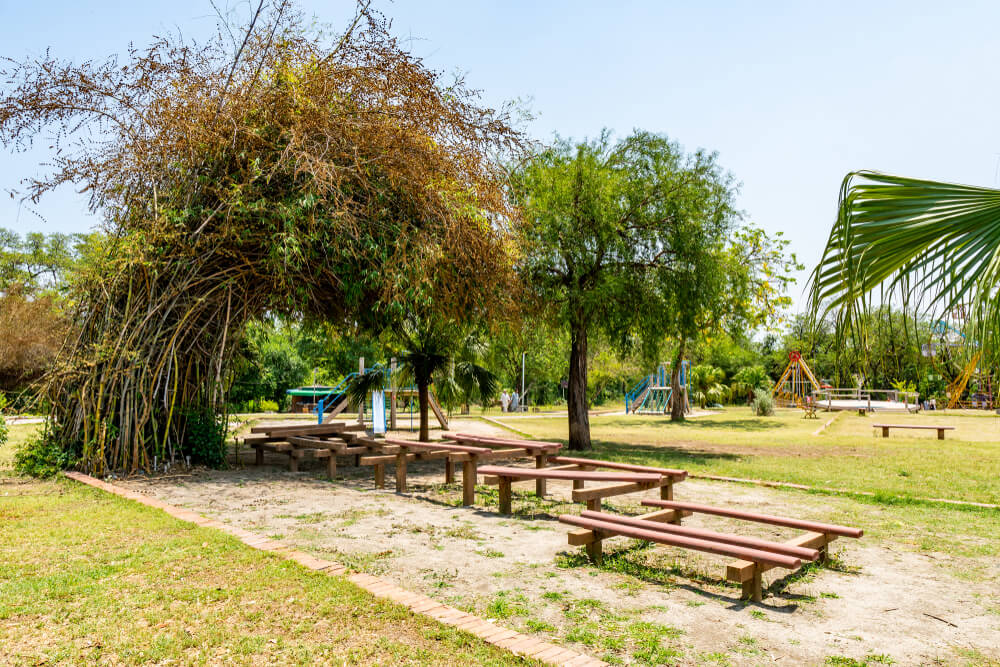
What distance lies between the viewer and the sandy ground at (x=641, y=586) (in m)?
3.92

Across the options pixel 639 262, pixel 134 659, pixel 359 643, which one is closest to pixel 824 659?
pixel 359 643

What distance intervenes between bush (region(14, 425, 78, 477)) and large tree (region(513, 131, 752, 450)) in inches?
332

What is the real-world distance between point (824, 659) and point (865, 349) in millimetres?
1625

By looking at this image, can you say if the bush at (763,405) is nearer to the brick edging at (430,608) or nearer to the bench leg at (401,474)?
the bench leg at (401,474)

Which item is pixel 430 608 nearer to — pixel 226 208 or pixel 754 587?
pixel 754 587

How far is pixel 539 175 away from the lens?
48.1ft

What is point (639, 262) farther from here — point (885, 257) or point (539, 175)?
point (885, 257)

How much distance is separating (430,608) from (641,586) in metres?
1.58

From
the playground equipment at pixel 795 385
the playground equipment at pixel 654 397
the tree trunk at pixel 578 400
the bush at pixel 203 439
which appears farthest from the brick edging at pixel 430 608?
the playground equipment at pixel 795 385

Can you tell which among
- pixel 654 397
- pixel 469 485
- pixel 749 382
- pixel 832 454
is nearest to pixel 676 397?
pixel 654 397

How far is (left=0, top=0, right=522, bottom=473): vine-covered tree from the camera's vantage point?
995 centimetres

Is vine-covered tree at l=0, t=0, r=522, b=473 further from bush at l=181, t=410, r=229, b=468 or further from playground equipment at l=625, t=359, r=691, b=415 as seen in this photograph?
playground equipment at l=625, t=359, r=691, b=415

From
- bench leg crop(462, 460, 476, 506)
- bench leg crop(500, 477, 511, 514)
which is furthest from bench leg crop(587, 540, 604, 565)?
bench leg crop(462, 460, 476, 506)

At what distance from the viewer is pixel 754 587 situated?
472 centimetres
